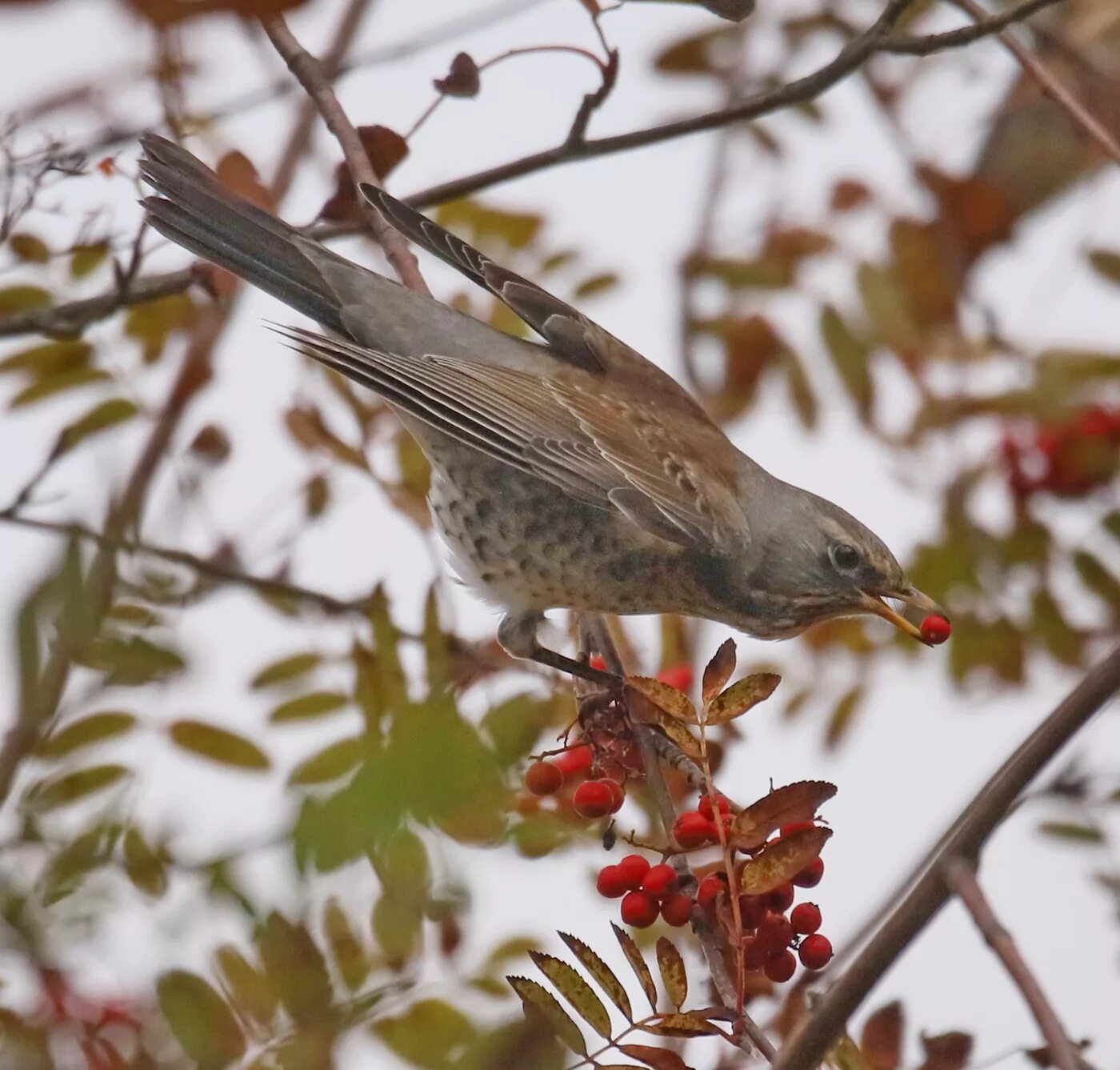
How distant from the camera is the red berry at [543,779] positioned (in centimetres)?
338

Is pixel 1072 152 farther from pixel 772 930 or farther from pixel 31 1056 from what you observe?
pixel 31 1056

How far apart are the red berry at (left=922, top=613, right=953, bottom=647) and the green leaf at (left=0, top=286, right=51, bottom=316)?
8.17ft

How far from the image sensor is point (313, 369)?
4691mm

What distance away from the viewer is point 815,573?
4.62m

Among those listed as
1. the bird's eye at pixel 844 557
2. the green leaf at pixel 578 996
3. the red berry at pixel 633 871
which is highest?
the bird's eye at pixel 844 557

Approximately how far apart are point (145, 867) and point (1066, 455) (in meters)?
3.74

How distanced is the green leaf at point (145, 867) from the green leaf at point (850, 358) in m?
3.19

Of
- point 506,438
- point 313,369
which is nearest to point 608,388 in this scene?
point 506,438

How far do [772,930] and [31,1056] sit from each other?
1.38m

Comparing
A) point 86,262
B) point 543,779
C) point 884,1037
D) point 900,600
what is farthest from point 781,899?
point 86,262

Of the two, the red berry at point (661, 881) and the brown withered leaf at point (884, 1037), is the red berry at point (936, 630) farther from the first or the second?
the brown withered leaf at point (884, 1037)

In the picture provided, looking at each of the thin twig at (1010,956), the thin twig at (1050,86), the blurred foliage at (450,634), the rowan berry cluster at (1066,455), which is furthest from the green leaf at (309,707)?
the rowan berry cluster at (1066,455)

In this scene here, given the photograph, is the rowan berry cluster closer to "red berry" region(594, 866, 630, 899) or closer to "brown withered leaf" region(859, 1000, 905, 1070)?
"red berry" region(594, 866, 630, 899)

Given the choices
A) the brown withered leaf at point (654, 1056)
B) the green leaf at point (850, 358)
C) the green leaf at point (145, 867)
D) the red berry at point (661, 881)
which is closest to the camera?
the green leaf at point (145, 867)
